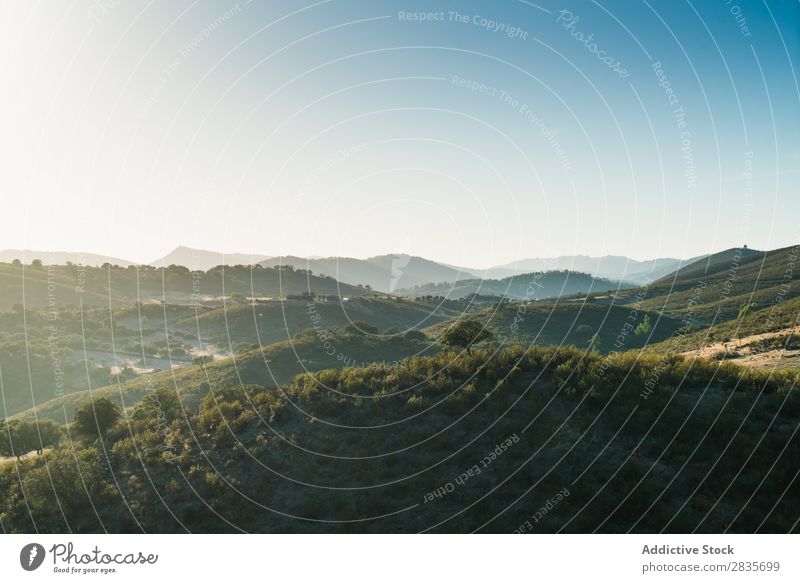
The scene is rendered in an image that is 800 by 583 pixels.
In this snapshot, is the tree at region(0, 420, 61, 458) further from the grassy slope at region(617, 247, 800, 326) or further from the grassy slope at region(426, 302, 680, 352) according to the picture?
the grassy slope at region(617, 247, 800, 326)

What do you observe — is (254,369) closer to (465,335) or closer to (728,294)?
(465,335)

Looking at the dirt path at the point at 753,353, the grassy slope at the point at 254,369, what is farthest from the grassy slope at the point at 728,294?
the grassy slope at the point at 254,369

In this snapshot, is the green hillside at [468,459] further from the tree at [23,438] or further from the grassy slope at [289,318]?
the grassy slope at [289,318]

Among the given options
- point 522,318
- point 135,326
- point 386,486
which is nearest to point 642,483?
point 386,486
